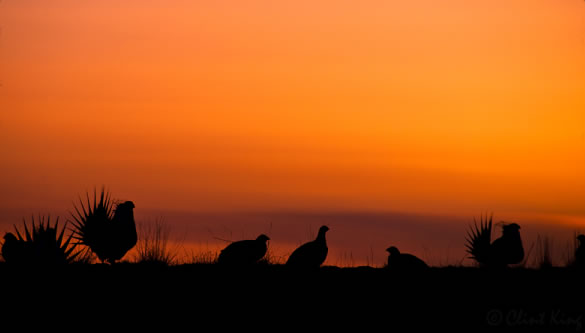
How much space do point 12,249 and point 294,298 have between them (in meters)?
5.20

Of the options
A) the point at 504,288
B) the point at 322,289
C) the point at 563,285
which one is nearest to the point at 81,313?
the point at 322,289

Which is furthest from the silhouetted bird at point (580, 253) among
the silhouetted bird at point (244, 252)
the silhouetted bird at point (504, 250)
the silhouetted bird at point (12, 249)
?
the silhouetted bird at point (12, 249)

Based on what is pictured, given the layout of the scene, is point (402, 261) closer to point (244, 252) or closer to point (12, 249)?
point (244, 252)

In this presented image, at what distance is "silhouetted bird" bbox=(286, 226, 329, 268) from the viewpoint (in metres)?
15.8

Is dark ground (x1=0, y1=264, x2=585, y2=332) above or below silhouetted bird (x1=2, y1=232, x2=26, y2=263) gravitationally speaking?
below

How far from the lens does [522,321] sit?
13.0 metres

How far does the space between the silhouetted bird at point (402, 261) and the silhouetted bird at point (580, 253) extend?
3737mm

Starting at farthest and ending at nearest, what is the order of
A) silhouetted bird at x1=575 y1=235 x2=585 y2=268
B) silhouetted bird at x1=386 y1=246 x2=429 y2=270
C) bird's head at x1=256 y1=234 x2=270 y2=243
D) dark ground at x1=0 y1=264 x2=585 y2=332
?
silhouetted bird at x1=575 y1=235 x2=585 y2=268 < bird's head at x1=256 y1=234 x2=270 y2=243 < silhouetted bird at x1=386 y1=246 x2=429 y2=270 < dark ground at x1=0 y1=264 x2=585 y2=332

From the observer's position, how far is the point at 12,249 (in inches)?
624

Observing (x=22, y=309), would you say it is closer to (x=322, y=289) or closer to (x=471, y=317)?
(x=322, y=289)

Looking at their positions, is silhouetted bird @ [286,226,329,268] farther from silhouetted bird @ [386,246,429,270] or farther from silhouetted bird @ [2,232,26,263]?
silhouetted bird @ [2,232,26,263]

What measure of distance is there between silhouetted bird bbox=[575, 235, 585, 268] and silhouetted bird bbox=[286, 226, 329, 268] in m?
5.13

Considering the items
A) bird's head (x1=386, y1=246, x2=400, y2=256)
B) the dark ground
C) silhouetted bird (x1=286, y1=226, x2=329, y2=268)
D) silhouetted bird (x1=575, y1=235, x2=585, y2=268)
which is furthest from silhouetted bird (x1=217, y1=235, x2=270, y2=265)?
silhouetted bird (x1=575, y1=235, x2=585, y2=268)

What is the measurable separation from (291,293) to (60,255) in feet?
14.1
